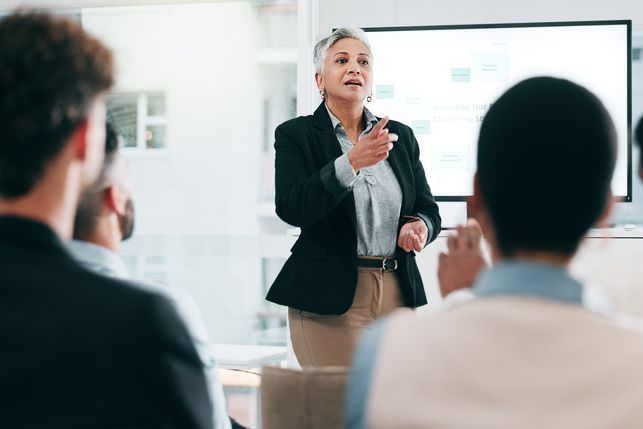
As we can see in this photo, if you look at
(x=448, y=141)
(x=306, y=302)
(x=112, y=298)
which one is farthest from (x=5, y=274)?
(x=448, y=141)

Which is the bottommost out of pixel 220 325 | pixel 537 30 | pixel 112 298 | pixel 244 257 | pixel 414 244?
pixel 220 325

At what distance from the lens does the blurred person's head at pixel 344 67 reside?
256cm

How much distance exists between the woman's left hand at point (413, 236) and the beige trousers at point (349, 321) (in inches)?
4.5

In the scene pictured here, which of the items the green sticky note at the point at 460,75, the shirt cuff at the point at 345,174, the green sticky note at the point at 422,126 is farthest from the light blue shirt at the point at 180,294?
the green sticky note at the point at 460,75

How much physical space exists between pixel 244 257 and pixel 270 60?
1.25 metres

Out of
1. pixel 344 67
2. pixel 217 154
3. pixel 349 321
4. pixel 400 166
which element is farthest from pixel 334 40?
pixel 217 154

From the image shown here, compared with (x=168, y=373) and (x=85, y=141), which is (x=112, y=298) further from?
(x=85, y=141)

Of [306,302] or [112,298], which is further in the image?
[306,302]

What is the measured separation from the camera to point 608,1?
410cm

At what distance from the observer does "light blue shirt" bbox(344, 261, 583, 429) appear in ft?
2.91

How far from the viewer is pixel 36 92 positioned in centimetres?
95

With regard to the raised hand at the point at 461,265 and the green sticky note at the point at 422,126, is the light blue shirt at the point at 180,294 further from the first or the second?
the green sticky note at the point at 422,126

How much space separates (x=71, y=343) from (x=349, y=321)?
157 cm

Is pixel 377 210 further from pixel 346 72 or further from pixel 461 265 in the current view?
pixel 461 265
